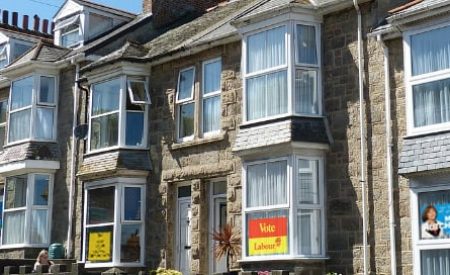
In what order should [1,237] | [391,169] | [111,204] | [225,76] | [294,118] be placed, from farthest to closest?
[1,237]
[111,204]
[225,76]
[294,118]
[391,169]

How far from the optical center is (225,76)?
20.0 m

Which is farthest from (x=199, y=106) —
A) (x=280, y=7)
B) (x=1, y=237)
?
(x=1, y=237)

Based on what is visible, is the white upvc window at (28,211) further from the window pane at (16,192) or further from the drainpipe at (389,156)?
the drainpipe at (389,156)

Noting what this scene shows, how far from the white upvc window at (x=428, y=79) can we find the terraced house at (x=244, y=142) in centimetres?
3

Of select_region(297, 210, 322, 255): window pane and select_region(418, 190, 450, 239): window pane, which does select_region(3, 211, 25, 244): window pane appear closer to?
select_region(297, 210, 322, 255): window pane

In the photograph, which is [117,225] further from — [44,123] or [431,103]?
[431,103]

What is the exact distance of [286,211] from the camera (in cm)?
1705

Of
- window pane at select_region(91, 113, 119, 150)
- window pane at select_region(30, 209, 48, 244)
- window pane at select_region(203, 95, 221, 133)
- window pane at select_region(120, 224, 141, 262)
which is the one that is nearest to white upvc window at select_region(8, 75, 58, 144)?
window pane at select_region(30, 209, 48, 244)

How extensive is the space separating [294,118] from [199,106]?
389 cm

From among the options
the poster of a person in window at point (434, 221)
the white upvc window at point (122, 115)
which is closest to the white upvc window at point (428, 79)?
the poster of a person in window at point (434, 221)

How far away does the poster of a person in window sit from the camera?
48.7 ft

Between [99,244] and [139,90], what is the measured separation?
438 cm

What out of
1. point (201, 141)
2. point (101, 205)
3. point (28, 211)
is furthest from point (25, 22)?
point (201, 141)

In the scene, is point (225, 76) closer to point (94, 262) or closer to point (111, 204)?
point (111, 204)
